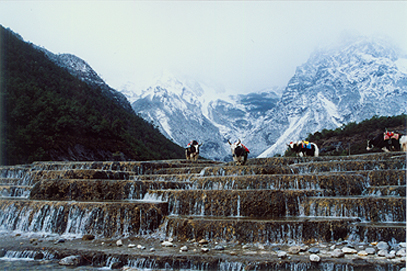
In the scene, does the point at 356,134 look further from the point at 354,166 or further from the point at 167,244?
the point at 167,244

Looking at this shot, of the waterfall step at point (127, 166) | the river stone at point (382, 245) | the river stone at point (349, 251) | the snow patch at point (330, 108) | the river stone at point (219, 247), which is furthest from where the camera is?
the snow patch at point (330, 108)

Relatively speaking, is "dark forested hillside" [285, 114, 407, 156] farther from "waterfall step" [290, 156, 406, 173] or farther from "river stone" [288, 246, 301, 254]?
"river stone" [288, 246, 301, 254]

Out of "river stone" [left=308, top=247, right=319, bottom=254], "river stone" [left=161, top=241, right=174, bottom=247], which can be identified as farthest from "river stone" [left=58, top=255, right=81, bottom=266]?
"river stone" [left=308, top=247, right=319, bottom=254]

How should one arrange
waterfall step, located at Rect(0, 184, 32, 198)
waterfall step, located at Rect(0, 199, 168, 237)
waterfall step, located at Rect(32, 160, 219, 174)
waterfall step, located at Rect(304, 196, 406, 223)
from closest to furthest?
waterfall step, located at Rect(304, 196, 406, 223) → waterfall step, located at Rect(0, 199, 168, 237) → waterfall step, located at Rect(0, 184, 32, 198) → waterfall step, located at Rect(32, 160, 219, 174)

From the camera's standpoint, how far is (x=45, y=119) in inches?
1588

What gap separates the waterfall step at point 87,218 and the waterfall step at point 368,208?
15.5 feet

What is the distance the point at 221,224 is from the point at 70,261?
3.59 m

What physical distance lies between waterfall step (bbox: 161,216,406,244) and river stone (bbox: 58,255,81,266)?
2546 millimetres

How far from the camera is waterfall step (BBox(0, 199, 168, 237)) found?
31.5 feet

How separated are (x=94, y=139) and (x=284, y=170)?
38.4 m

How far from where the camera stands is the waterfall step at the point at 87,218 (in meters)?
9.61

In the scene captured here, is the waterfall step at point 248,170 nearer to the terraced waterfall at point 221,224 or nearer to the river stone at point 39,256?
the terraced waterfall at point 221,224

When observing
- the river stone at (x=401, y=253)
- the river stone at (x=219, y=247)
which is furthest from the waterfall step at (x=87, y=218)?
the river stone at (x=401, y=253)

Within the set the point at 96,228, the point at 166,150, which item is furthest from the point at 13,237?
the point at 166,150
